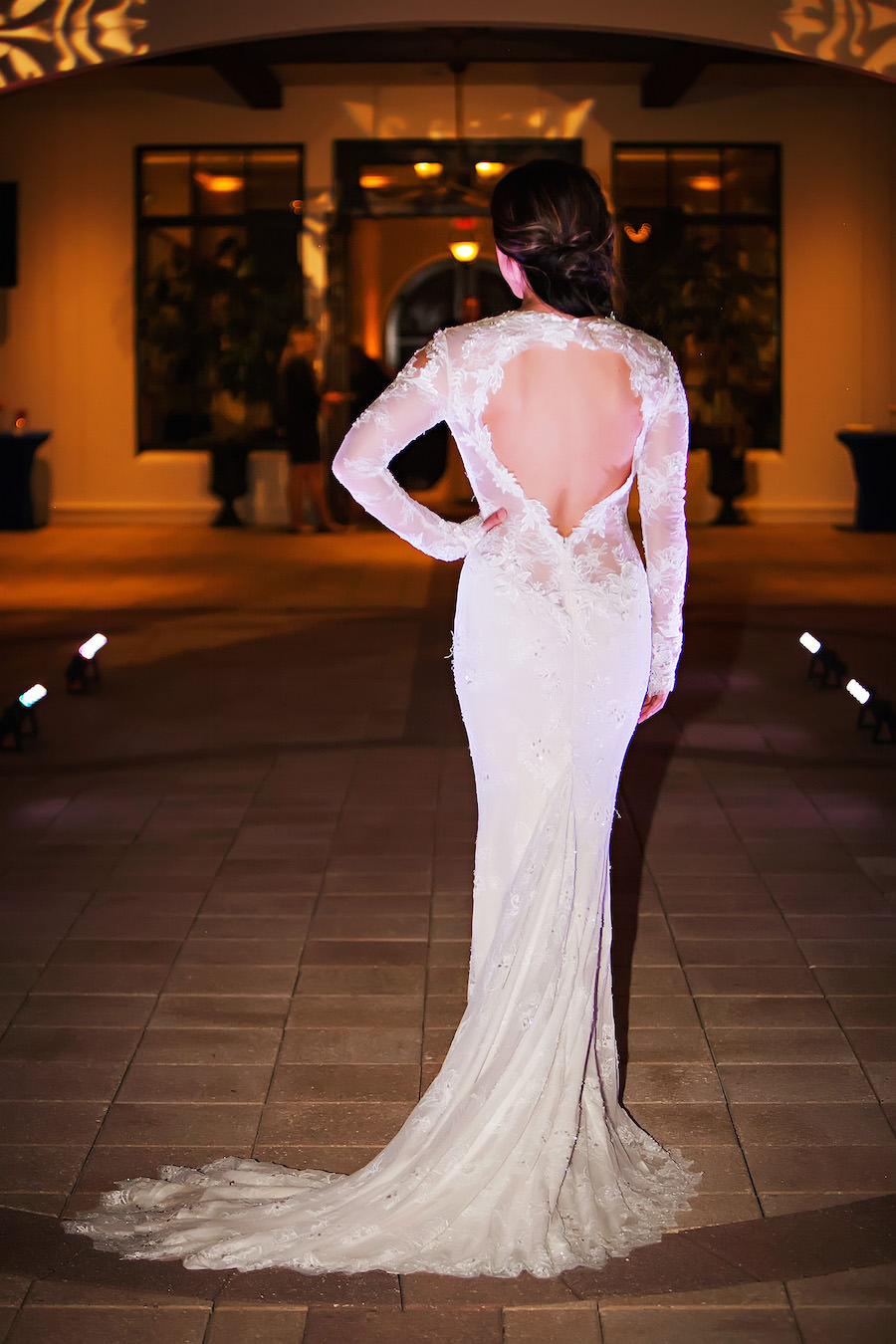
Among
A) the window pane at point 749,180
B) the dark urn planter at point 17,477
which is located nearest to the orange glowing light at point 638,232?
the window pane at point 749,180

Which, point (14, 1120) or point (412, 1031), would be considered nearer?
point (14, 1120)

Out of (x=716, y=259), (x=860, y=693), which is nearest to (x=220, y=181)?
(x=716, y=259)

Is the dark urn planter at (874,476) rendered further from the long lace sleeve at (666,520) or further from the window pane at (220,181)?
the long lace sleeve at (666,520)

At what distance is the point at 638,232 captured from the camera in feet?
50.3

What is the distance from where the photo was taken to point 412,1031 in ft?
12.0

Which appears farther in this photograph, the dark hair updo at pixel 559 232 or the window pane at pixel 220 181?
the window pane at pixel 220 181

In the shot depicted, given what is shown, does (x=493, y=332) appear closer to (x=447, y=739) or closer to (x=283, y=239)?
(x=447, y=739)

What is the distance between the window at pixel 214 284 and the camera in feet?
49.4

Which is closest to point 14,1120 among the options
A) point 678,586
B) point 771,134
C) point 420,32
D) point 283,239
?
point 678,586

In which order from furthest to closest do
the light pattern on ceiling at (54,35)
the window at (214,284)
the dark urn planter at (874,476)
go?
the window at (214,284), the dark urn planter at (874,476), the light pattern on ceiling at (54,35)

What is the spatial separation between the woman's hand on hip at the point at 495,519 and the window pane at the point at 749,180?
44.9 ft

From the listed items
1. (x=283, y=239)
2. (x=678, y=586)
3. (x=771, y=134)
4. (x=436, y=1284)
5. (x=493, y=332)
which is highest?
(x=771, y=134)

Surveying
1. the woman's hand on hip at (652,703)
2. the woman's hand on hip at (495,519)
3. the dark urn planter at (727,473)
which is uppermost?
the dark urn planter at (727,473)

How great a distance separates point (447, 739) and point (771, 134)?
34.9 feet
